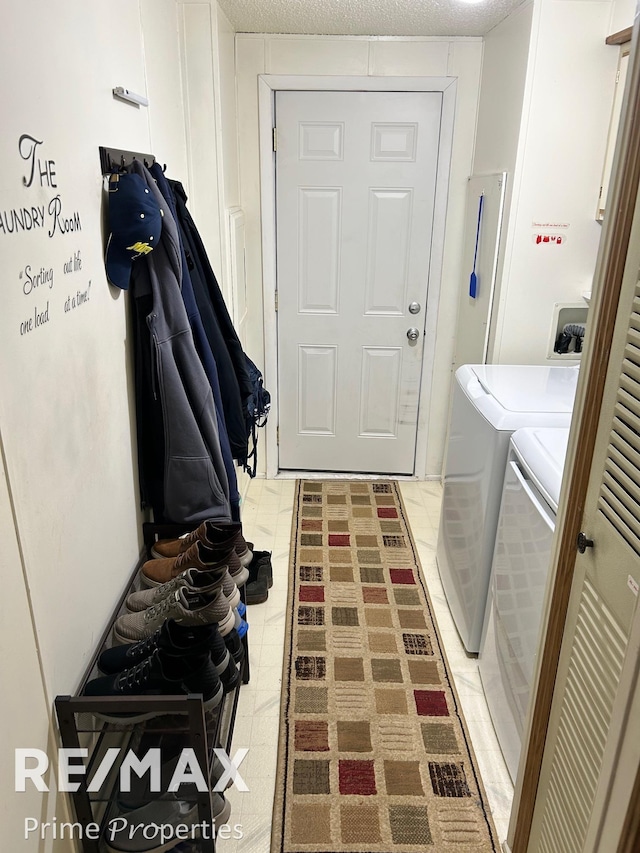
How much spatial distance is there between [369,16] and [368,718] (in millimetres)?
2620

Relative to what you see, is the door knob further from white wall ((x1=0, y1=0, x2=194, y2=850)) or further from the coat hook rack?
the coat hook rack

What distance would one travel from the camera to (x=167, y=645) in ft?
4.26

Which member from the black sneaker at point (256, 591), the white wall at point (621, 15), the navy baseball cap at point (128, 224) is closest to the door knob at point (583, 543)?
the navy baseball cap at point (128, 224)

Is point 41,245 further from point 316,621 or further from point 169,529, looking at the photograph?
point 316,621

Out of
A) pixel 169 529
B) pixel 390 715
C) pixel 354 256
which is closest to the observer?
pixel 169 529

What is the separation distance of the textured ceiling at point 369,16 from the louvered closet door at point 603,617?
1.90 meters

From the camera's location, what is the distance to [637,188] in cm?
97

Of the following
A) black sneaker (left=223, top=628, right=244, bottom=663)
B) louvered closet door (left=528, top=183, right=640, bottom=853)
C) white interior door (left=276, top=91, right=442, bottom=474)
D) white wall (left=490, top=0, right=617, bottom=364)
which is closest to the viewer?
louvered closet door (left=528, top=183, right=640, bottom=853)

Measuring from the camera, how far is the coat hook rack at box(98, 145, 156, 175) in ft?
4.65

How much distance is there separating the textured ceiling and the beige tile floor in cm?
219

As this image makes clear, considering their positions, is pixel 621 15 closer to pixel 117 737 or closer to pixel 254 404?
pixel 254 404

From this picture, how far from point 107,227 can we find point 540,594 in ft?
4.50

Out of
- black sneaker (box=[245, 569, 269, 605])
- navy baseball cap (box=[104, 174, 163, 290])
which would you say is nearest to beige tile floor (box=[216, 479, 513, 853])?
black sneaker (box=[245, 569, 269, 605])

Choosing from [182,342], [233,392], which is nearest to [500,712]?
[233,392]
